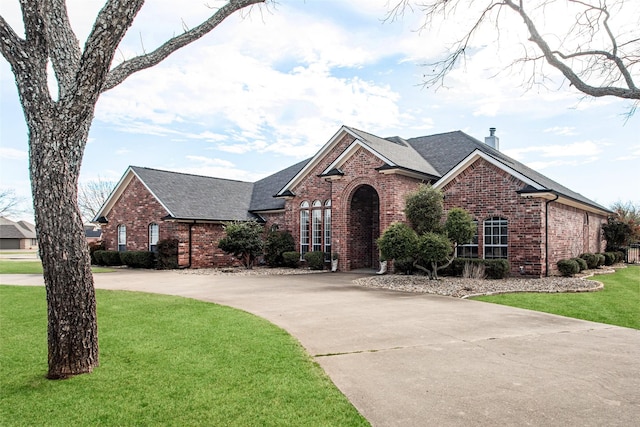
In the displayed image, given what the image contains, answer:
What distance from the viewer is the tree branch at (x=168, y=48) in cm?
592

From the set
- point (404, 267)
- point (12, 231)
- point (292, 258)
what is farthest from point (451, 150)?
point (12, 231)

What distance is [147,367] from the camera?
573cm

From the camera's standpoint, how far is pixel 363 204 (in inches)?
864

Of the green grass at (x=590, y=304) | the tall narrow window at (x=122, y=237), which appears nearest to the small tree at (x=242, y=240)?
the tall narrow window at (x=122, y=237)

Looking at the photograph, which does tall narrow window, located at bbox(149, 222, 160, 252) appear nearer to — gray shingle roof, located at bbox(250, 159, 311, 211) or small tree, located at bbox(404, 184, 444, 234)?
gray shingle roof, located at bbox(250, 159, 311, 211)

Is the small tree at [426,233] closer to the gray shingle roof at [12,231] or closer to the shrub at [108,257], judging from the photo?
the shrub at [108,257]

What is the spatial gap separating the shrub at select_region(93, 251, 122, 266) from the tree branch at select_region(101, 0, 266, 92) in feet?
69.1

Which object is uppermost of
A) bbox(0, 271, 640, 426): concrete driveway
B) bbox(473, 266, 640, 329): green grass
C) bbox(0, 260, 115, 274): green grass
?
bbox(0, 271, 640, 426): concrete driveway

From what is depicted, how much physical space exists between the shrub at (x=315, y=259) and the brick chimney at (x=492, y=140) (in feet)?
42.1

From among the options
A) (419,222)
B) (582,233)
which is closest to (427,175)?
(419,222)

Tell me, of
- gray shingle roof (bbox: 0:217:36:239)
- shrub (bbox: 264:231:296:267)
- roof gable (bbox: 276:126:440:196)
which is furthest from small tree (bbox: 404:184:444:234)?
gray shingle roof (bbox: 0:217:36:239)

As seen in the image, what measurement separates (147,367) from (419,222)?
1128 centimetres

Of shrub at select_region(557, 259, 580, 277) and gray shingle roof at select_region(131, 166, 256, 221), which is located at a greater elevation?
gray shingle roof at select_region(131, 166, 256, 221)

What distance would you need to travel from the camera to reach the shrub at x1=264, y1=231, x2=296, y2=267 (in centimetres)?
2253
